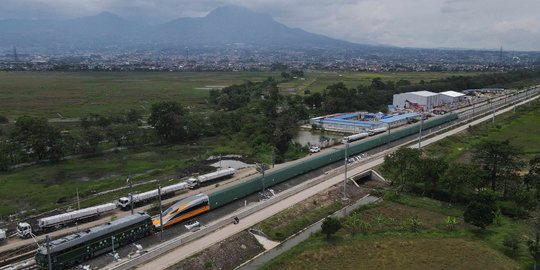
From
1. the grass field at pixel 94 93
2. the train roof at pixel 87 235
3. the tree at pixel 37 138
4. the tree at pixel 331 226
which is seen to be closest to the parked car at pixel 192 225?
the train roof at pixel 87 235

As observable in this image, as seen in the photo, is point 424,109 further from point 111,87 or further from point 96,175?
point 111,87

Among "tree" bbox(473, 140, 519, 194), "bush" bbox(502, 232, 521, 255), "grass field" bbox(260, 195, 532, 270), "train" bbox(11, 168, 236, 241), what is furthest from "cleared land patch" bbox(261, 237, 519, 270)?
"train" bbox(11, 168, 236, 241)

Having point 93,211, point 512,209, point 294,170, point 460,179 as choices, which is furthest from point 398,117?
point 93,211

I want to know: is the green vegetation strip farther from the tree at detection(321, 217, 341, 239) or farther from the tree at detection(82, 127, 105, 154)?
the tree at detection(82, 127, 105, 154)

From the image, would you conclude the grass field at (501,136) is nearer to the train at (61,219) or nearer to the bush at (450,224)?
the bush at (450,224)

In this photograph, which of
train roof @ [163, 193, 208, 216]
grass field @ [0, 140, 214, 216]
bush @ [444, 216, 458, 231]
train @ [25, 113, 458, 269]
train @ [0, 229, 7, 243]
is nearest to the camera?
train @ [25, 113, 458, 269]

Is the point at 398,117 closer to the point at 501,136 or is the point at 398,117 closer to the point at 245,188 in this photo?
Answer: the point at 501,136

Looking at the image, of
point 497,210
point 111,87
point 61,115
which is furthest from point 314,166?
point 111,87
